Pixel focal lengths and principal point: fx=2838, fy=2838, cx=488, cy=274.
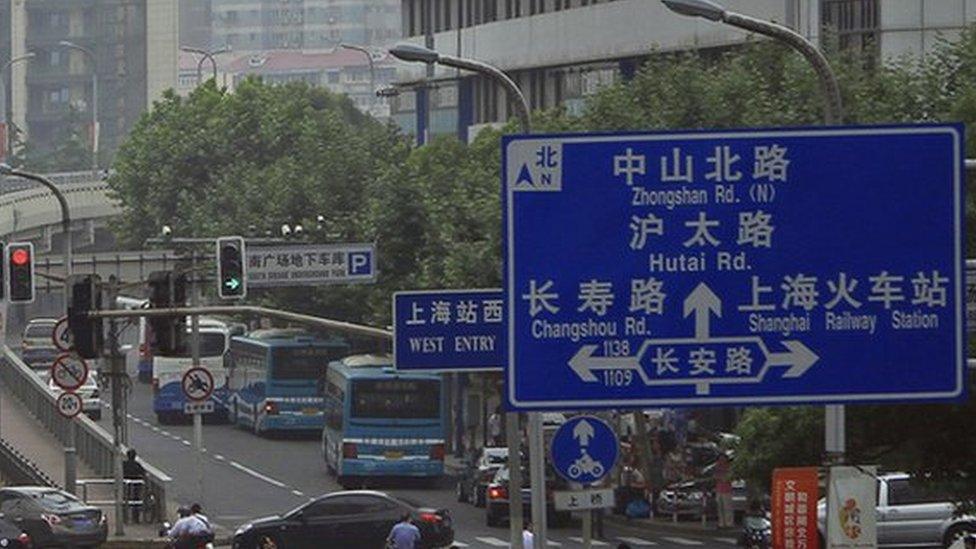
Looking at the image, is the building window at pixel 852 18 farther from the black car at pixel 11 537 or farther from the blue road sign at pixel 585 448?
the blue road sign at pixel 585 448

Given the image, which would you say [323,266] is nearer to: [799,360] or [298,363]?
[799,360]

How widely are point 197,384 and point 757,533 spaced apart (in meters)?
10.8

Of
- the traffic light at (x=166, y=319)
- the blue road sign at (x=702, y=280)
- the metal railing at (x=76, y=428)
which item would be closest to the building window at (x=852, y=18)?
the metal railing at (x=76, y=428)

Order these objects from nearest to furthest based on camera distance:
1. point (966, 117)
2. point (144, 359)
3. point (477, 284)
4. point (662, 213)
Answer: point (662, 213) < point (966, 117) < point (477, 284) < point (144, 359)

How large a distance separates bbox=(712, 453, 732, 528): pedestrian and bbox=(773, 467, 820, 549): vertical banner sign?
74.3ft

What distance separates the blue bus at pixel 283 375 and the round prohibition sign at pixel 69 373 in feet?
54.2

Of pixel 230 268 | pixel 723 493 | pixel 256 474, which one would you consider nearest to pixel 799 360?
pixel 230 268

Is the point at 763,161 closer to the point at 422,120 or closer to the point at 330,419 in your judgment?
the point at 330,419

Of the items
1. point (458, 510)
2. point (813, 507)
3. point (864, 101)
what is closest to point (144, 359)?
point (458, 510)

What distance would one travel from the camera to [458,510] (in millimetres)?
56750

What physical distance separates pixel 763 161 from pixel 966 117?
13.4m

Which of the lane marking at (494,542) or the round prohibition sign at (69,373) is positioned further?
the round prohibition sign at (69,373)

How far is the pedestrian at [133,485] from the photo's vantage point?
54.0m

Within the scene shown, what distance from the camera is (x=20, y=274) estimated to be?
4694 centimetres
